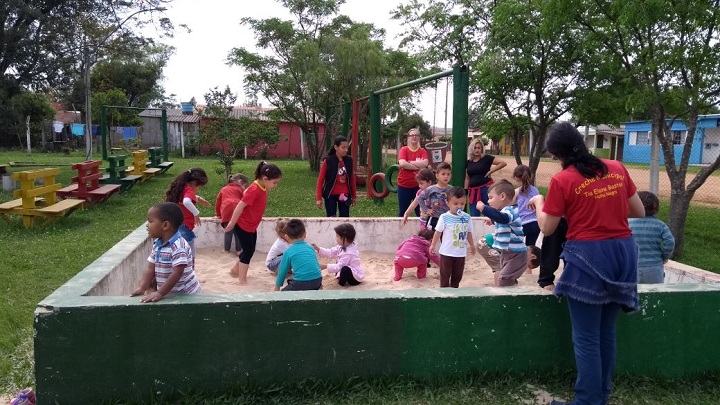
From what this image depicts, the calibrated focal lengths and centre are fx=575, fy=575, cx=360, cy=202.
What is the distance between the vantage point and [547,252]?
373cm

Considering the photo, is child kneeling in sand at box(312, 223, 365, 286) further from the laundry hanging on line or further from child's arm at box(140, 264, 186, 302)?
the laundry hanging on line

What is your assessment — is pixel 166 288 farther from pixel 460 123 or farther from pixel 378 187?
pixel 378 187

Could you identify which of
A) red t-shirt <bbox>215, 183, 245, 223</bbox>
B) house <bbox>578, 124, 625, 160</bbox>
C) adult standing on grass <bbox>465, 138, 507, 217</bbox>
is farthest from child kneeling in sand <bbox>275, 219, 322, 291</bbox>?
house <bbox>578, 124, 625, 160</bbox>

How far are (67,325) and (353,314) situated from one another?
1.49 meters

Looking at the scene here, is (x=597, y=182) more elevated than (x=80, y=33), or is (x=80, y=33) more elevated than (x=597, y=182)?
(x=80, y=33)

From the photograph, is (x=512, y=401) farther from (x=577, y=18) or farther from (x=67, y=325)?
(x=577, y=18)

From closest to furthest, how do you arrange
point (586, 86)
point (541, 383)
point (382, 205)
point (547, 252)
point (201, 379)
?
point (201, 379) → point (541, 383) → point (547, 252) → point (382, 205) → point (586, 86)

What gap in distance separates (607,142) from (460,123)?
40.8 meters

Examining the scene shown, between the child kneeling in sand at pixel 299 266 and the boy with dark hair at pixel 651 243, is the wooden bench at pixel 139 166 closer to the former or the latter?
the child kneeling in sand at pixel 299 266

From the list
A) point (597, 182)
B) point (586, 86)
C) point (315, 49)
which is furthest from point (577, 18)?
point (315, 49)

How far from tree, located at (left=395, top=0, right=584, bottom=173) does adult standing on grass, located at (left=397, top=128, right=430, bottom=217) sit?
527 centimetres

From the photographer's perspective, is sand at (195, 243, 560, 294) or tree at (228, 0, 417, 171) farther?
tree at (228, 0, 417, 171)

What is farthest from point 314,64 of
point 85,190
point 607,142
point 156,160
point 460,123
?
point 607,142

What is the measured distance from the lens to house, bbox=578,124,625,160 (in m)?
37.7
